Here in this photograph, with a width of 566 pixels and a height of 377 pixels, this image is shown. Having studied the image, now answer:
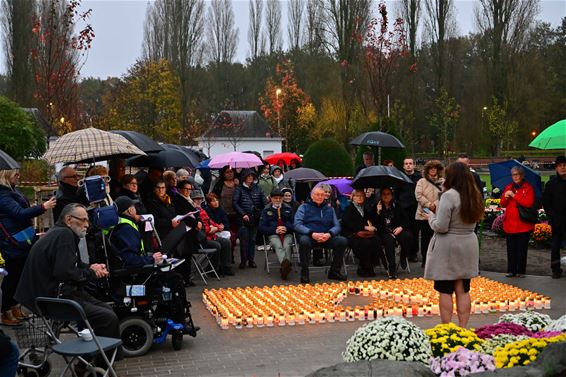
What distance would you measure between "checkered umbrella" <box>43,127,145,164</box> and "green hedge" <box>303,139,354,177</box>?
14012mm

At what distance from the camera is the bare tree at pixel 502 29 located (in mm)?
54219

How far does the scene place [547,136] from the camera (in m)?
11.8

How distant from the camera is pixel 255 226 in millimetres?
14617

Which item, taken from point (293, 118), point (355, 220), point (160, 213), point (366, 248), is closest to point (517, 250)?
point (366, 248)

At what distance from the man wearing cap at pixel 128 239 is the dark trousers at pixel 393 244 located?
5877 mm

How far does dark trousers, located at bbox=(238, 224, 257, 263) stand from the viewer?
14.0 m

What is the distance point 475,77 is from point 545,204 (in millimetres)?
49077

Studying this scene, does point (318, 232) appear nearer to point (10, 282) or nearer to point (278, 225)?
point (278, 225)

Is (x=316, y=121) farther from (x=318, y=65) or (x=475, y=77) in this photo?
(x=475, y=77)

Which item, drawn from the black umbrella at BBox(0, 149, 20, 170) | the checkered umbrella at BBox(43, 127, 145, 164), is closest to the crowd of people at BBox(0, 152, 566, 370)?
the checkered umbrella at BBox(43, 127, 145, 164)

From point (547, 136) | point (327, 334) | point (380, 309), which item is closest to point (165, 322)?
point (327, 334)

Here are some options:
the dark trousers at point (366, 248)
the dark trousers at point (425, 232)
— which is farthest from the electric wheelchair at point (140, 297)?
the dark trousers at point (425, 232)

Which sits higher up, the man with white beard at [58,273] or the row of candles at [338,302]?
the man with white beard at [58,273]

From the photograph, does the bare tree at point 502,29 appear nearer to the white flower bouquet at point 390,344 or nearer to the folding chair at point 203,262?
the folding chair at point 203,262
